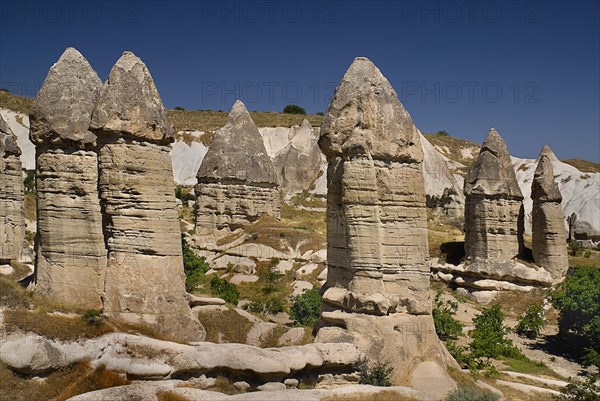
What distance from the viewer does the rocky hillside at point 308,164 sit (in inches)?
1518

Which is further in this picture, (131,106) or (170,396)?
(131,106)

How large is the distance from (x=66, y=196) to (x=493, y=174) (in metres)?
16.1

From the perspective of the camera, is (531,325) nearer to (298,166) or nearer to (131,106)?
(131,106)

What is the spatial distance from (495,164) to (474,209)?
2139mm

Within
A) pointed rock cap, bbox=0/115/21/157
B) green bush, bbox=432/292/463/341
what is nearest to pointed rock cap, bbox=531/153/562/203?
green bush, bbox=432/292/463/341

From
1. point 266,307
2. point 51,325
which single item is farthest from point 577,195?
point 51,325

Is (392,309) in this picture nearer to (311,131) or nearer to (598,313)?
(598,313)

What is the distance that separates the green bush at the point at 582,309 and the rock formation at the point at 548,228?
4302mm

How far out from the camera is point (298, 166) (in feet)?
156

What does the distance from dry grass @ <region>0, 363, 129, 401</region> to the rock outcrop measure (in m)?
39.2

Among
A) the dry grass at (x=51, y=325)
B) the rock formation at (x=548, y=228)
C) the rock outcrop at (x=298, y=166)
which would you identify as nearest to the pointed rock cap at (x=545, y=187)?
the rock formation at (x=548, y=228)

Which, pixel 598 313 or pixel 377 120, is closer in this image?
pixel 377 120

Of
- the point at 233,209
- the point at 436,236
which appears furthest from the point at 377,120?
the point at 436,236

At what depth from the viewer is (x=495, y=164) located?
2262 centimetres
